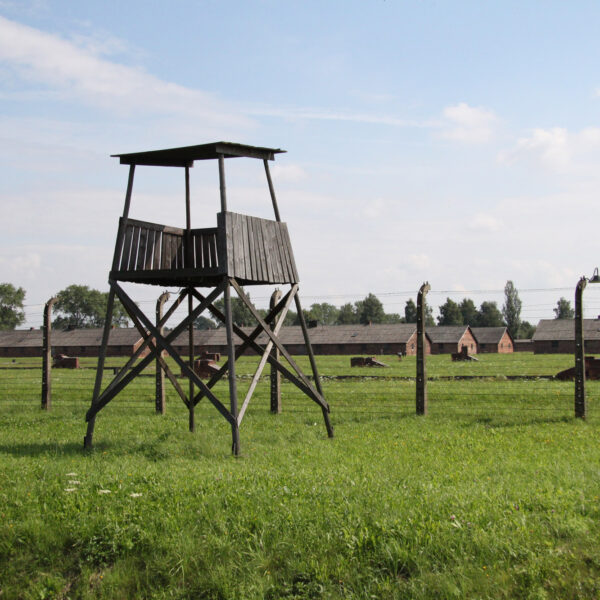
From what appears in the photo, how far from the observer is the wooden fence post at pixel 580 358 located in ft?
46.0

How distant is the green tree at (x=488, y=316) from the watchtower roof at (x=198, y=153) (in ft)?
416

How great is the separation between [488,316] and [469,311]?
4126 millimetres

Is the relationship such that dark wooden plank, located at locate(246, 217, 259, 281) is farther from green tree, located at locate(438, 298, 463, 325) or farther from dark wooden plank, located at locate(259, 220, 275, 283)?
green tree, located at locate(438, 298, 463, 325)

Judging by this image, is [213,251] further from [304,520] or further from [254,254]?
[304,520]

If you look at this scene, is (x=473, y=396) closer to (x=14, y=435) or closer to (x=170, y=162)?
(x=170, y=162)

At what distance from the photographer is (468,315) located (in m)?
135

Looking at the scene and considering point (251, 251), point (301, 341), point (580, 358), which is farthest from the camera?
point (301, 341)

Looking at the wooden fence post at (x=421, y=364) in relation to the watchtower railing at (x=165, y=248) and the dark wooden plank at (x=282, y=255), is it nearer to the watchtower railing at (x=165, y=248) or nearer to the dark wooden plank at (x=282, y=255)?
the dark wooden plank at (x=282, y=255)

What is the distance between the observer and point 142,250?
12.5 metres

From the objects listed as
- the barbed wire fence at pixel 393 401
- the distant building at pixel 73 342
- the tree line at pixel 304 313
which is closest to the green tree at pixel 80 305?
the tree line at pixel 304 313

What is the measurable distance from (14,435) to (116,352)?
2709 inches

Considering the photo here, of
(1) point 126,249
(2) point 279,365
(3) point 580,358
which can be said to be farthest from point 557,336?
(1) point 126,249

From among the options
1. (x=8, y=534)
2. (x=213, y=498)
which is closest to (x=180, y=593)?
(x=213, y=498)

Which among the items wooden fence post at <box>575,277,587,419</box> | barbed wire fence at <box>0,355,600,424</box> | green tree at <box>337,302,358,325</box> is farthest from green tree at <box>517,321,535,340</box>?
wooden fence post at <box>575,277,587,419</box>
